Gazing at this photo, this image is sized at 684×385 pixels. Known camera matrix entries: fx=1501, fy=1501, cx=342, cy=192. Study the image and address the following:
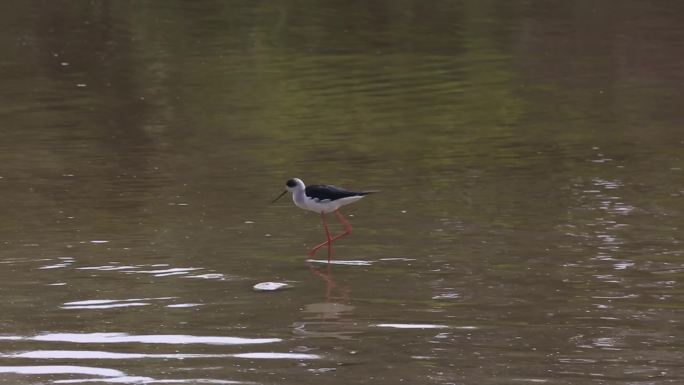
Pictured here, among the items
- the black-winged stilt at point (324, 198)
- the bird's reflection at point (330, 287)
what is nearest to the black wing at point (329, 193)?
the black-winged stilt at point (324, 198)

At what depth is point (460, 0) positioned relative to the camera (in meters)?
35.3

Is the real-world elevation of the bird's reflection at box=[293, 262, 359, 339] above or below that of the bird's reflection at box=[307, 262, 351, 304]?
above

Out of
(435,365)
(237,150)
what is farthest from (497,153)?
(435,365)

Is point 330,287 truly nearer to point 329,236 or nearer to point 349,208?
point 329,236

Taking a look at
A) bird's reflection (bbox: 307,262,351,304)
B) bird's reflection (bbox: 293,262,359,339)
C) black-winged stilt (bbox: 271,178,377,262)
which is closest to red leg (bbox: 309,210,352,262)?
black-winged stilt (bbox: 271,178,377,262)

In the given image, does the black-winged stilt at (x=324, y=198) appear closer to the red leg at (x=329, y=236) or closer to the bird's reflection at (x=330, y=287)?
the red leg at (x=329, y=236)

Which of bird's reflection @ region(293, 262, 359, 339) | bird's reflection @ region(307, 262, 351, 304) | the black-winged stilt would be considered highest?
the black-winged stilt

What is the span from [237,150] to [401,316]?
831 cm

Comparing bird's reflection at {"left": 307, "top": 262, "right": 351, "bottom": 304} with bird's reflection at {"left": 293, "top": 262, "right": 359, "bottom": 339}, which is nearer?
bird's reflection at {"left": 293, "top": 262, "right": 359, "bottom": 339}

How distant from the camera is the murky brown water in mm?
9727

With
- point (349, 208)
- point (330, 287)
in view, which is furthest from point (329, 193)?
point (349, 208)

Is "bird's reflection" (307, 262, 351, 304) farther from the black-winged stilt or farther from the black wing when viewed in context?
the black wing

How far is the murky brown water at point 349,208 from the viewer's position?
9727mm

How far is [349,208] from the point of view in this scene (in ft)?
49.5
